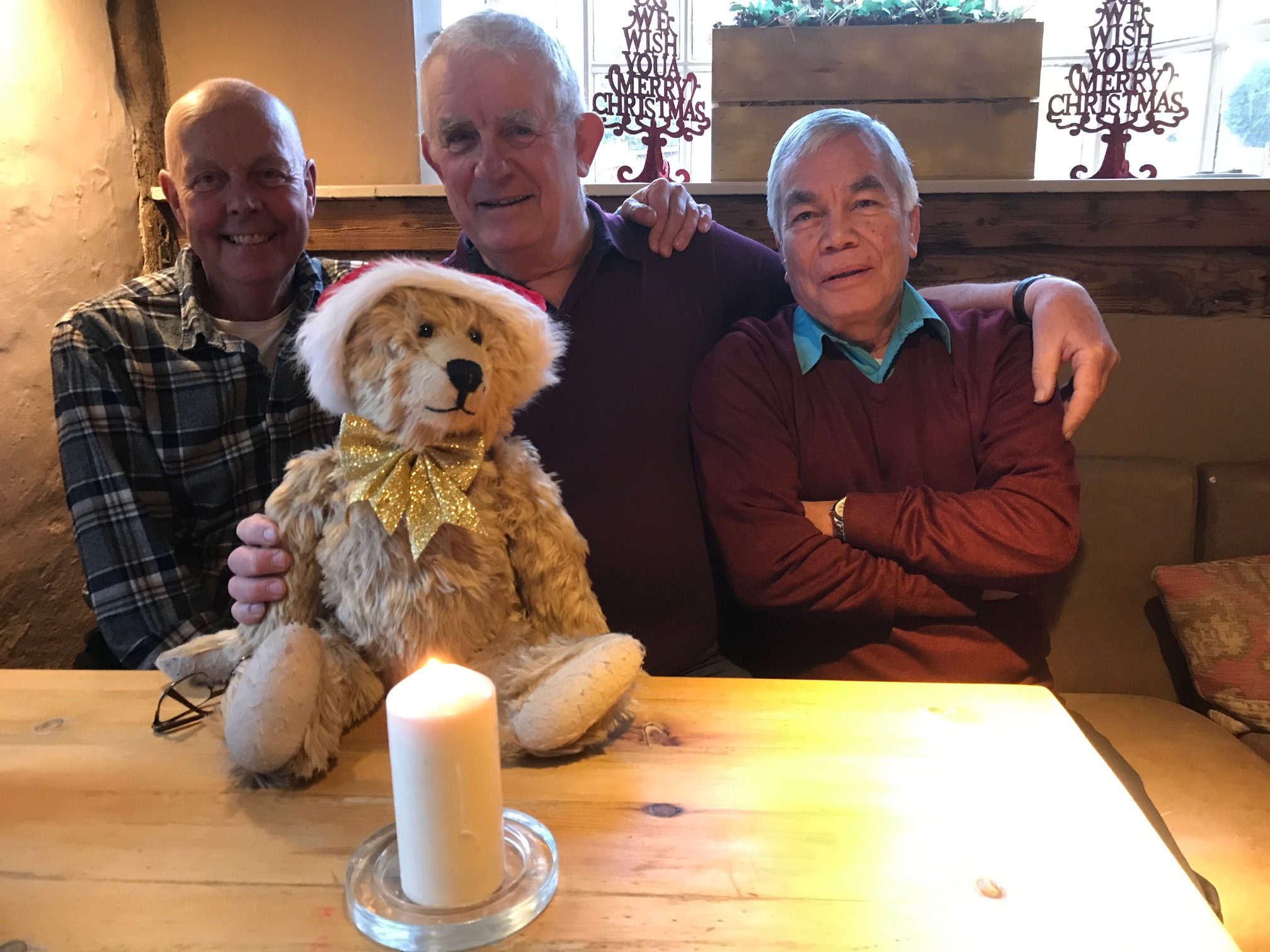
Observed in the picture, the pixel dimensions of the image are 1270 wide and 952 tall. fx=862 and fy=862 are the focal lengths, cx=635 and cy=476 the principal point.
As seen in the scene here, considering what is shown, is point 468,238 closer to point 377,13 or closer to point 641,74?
point 641,74

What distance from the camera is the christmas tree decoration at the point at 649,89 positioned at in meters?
2.14

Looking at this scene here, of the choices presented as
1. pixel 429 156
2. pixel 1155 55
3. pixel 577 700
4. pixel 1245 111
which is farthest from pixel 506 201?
pixel 1245 111

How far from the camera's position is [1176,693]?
1.72 metres

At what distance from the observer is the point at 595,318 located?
4.71 ft

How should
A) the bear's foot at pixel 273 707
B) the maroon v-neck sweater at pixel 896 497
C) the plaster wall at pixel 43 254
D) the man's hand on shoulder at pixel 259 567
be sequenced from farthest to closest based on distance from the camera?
the plaster wall at pixel 43 254
the maroon v-neck sweater at pixel 896 497
the man's hand on shoulder at pixel 259 567
the bear's foot at pixel 273 707

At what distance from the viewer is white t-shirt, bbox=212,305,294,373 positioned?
158 centimetres

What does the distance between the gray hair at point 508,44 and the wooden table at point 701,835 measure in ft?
3.26

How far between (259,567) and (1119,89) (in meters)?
2.19

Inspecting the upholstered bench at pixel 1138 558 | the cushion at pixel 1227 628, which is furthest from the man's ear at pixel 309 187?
the cushion at pixel 1227 628

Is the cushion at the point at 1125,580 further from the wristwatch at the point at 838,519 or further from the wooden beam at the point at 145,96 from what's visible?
the wooden beam at the point at 145,96

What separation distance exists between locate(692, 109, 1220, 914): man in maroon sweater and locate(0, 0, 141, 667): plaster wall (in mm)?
1474

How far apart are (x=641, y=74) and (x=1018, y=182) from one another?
36.9 inches

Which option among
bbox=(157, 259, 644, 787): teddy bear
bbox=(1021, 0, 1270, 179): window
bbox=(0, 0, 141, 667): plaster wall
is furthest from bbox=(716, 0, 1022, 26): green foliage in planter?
bbox=(0, 0, 141, 667): plaster wall

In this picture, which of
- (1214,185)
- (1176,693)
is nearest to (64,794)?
(1176,693)
